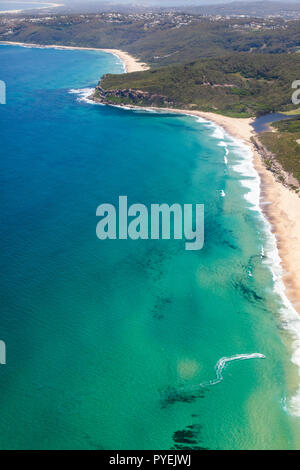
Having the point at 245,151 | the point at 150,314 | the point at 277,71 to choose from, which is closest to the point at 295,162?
the point at 245,151

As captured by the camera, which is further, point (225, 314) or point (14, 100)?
point (14, 100)

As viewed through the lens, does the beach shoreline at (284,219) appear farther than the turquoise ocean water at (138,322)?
Yes

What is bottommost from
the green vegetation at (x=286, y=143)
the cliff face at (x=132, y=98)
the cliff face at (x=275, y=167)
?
the cliff face at (x=275, y=167)

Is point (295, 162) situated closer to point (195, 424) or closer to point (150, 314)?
point (150, 314)

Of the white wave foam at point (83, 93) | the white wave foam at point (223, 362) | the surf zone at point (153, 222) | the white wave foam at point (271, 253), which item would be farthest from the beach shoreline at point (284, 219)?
the white wave foam at point (83, 93)

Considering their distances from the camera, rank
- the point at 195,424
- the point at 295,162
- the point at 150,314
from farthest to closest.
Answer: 1. the point at 295,162
2. the point at 150,314
3. the point at 195,424

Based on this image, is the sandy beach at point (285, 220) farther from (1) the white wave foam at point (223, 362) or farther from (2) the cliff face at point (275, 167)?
(1) the white wave foam at point (223, 362)

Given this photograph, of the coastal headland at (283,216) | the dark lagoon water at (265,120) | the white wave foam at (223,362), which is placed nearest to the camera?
the white wave foam at (223,362)

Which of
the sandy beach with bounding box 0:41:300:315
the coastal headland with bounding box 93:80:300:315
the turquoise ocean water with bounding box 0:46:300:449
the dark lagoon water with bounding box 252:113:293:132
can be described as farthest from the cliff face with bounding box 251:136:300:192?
the dark lagoon water with bounding box 252:113:293:132

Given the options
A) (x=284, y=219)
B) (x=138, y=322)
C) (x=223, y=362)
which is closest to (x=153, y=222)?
(x=284, y=219)
